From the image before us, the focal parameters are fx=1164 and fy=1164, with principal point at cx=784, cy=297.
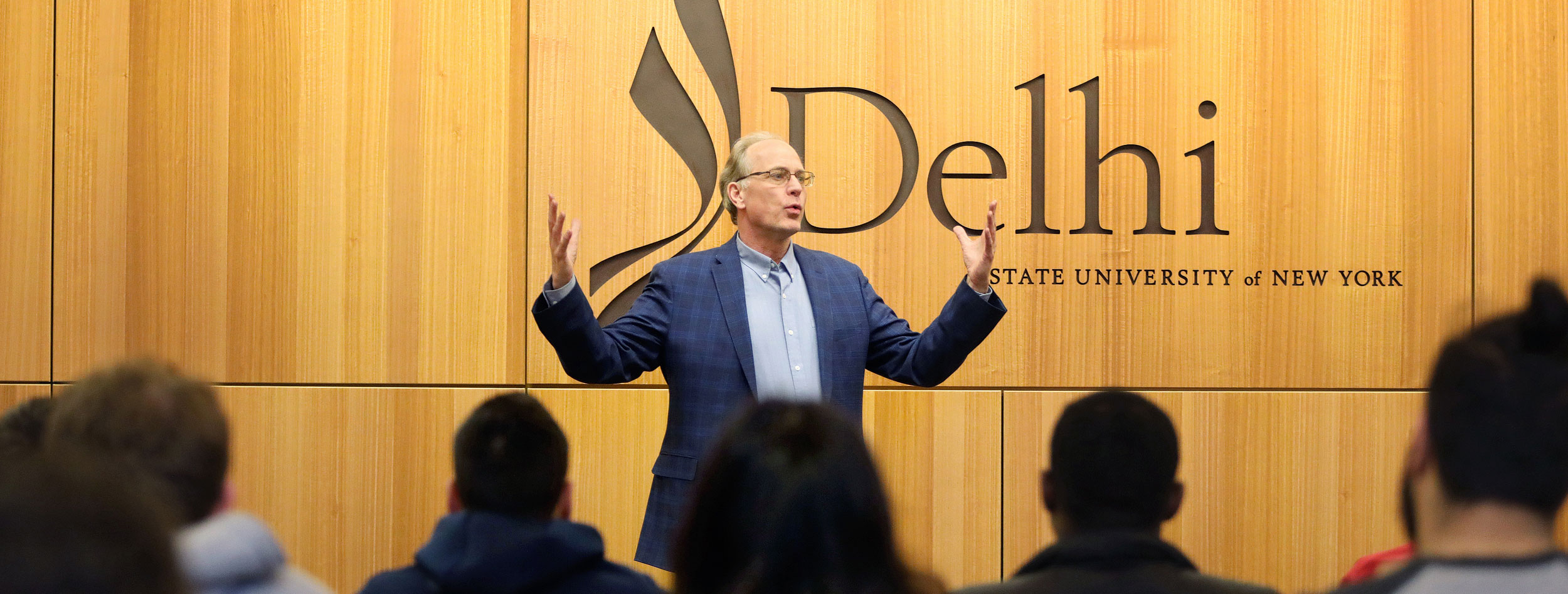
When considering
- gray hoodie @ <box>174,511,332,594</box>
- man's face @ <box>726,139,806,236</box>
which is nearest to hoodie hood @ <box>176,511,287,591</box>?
gray hoodie @ <box>174,511,332,594</box>

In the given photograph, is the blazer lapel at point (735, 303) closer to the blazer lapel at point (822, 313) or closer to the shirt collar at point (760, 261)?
the shirt collar at point (760, 261)

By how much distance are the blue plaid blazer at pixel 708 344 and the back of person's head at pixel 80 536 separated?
6.33ft

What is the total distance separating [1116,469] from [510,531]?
0.75 m

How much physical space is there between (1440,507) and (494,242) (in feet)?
10.7

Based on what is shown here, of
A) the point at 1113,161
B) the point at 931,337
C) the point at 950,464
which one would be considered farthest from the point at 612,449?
the point at 1113,161

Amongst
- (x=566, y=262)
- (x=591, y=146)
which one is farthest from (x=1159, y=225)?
(x=566, y=262)

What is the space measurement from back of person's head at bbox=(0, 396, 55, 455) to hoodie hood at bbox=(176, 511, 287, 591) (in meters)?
0.51

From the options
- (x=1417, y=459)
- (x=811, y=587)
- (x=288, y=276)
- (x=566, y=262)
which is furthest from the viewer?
(x=288, y=276)

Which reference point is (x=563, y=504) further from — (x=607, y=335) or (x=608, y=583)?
(x=607, y=335)

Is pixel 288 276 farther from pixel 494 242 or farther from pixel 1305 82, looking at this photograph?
pixel 1305 82

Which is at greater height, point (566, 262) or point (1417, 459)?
point (566, 262)

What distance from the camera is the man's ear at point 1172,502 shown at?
1.37 metres

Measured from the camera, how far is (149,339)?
13.1ft

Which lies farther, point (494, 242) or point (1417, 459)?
point (494, 242)
